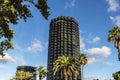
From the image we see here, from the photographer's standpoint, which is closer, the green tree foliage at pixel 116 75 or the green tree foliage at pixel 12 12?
the green tree foliage at pixel 12 12

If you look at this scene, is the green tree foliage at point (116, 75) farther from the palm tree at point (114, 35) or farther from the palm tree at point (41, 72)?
the palm tree at point (41, 72)

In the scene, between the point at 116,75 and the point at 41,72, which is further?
the point at 41,72

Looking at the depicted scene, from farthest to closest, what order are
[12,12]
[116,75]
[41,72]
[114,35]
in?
[41,72]
[116,75]
[114,35]
[12,12]

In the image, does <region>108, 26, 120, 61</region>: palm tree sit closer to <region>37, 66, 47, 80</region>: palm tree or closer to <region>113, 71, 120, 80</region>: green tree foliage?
<region>113, 71, 120, 80</region>: green tree foliage

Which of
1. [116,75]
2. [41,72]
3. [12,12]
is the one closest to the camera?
[12,12]

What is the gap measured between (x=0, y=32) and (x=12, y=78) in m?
92.2

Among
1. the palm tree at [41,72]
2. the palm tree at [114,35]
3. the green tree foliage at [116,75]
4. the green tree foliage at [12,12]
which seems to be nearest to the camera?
the green tree foliage at [12,12]

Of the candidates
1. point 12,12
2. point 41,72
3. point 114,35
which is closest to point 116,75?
point 114,35

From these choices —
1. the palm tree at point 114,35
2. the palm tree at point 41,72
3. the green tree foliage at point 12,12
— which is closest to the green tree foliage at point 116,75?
the palm tree at point 114,35

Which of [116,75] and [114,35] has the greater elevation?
[114,35]

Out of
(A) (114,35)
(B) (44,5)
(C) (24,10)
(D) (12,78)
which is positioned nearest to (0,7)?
(C) (24,10)

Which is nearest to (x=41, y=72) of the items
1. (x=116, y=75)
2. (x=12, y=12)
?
(x=116, y=75)

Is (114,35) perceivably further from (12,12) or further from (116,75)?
(12,12)

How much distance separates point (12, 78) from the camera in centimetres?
11175
